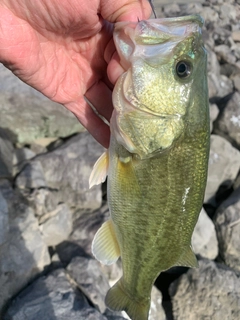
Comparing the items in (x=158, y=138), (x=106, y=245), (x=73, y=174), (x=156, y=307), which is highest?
(x=158, y=138)

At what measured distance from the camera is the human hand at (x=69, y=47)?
2.47m

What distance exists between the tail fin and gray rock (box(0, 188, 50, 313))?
1403 millimetres

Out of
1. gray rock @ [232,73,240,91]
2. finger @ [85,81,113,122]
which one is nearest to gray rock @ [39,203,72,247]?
finger @ [85,81,113,122]

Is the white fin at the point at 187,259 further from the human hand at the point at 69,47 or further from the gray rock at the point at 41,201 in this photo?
the gray rock at the point at 41,201

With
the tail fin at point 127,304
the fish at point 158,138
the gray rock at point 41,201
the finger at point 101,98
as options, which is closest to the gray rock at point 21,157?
the gray rock at point 41,201

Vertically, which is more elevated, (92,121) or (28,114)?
(92,121)

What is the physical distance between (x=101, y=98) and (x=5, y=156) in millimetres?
2200

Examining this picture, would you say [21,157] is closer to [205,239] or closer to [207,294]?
[205,239]

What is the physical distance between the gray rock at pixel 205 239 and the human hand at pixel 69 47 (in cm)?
226

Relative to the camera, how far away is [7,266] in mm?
3895

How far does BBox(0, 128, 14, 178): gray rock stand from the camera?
464 cm

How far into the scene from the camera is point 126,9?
7.85 feet

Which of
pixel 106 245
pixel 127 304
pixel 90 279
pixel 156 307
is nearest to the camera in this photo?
pixel 106 245

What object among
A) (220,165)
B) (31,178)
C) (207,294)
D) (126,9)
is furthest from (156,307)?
(126,9)
